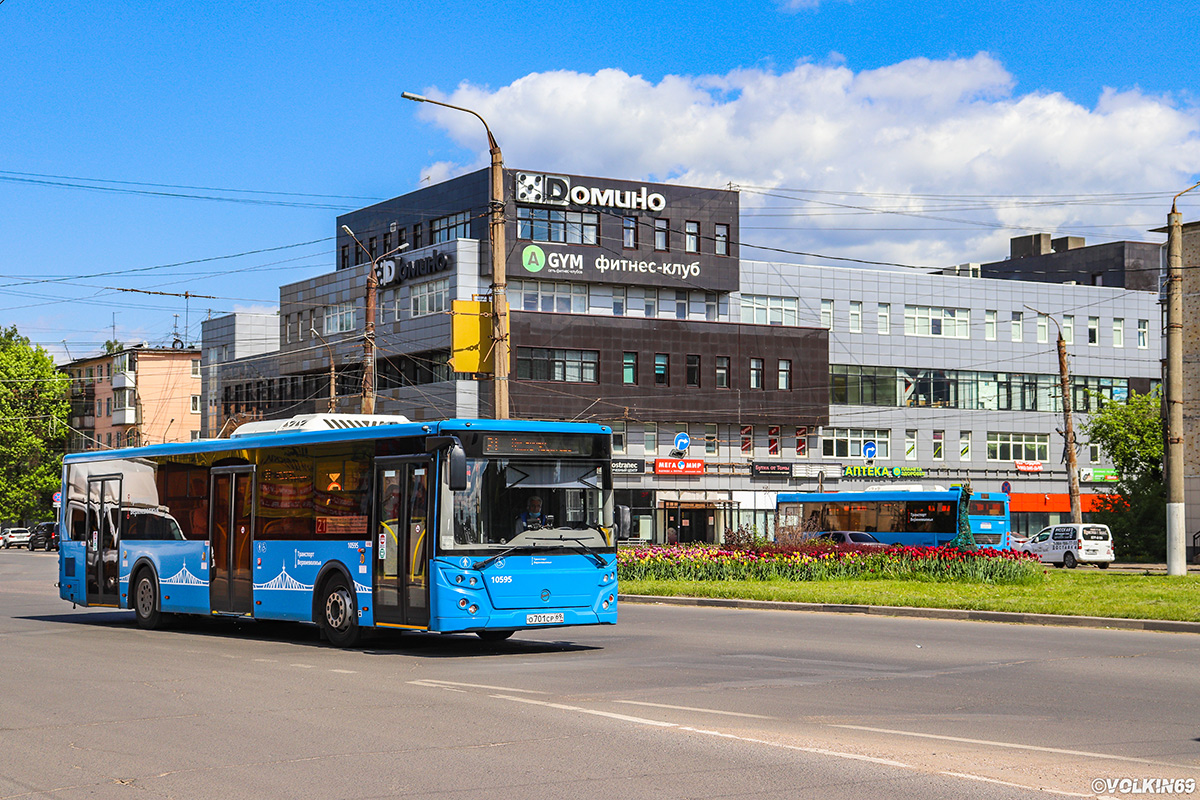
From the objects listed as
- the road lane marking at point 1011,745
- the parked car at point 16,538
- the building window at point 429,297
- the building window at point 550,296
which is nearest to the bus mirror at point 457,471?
the road lane marking at point 1011,745

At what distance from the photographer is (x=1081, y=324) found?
276ft

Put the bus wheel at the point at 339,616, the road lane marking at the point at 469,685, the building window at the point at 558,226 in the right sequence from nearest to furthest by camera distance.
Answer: the road lane marking at the point at 469,685
the bus wheel at the point at 339,616
the building window at the point at 558,226

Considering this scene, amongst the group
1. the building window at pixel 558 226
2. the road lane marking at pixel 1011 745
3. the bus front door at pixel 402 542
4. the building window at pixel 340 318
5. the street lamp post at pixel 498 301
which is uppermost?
the building window at pixel 558 226

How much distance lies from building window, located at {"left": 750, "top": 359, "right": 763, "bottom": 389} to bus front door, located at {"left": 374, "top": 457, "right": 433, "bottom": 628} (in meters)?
58.3

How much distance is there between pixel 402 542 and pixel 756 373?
59.1m

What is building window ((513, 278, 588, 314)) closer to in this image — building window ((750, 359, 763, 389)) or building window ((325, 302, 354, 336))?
building window ((750, 359, 763, 389))

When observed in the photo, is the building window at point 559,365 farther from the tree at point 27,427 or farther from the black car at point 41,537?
the tree at point 27,427

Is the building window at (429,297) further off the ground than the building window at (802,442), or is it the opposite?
the building window at (429,297)

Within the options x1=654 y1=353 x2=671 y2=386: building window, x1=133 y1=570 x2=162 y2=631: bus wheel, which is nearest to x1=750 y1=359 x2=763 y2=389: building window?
x1=654 y1=353 x2=671 y2=386: building window

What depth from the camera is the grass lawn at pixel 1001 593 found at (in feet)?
70.8

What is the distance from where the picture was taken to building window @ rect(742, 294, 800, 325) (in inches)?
2958

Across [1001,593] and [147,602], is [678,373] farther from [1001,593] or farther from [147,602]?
[147,602]

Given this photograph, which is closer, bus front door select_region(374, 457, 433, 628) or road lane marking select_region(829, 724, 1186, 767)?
road lane marking select_region(829, 724, 1186, 767)

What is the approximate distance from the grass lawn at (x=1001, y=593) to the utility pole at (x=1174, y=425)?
31.9 inches
